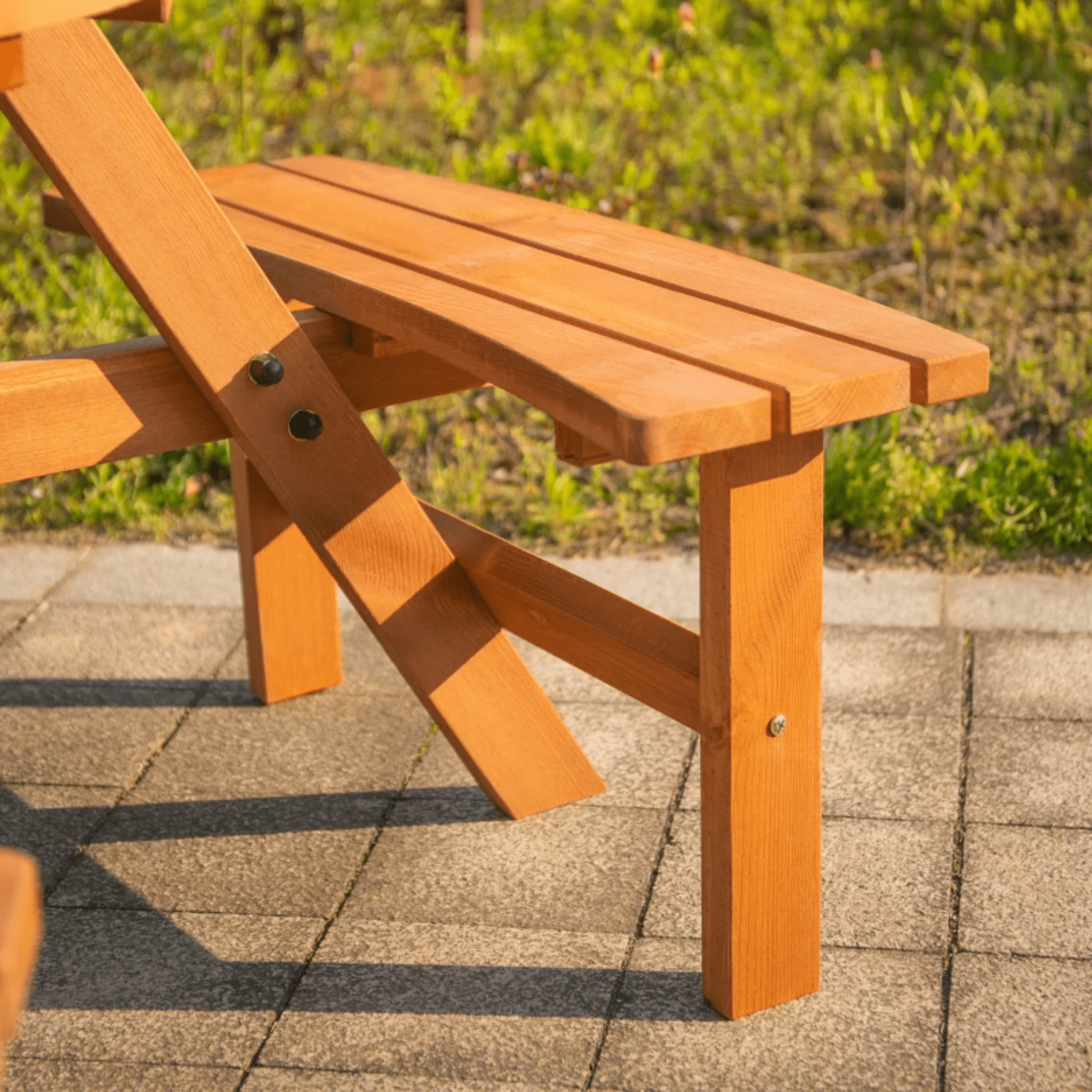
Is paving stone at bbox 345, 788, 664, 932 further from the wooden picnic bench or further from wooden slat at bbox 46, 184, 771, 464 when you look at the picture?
wooden slat at bbox 46, 184, 771, 464

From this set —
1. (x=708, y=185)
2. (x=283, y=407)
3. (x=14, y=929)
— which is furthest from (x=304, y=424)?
(x=708, y=185)

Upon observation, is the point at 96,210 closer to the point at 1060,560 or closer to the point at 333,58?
the point at 1060,560

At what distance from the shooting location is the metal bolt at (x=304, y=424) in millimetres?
2518

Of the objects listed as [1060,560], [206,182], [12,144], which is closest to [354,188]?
[206,182]

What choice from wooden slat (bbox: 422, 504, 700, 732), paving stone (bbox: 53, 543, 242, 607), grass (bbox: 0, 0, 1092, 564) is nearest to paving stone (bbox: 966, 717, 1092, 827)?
wooden slat (bbox: 422, 504, 700, 732)

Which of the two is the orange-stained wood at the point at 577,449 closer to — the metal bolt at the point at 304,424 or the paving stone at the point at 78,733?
the metal bolt at the point at 304,424

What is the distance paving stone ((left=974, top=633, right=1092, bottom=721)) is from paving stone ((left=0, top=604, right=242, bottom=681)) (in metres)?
1.63

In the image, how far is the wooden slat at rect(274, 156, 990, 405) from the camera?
2.01 metres

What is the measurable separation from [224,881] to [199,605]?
120cm

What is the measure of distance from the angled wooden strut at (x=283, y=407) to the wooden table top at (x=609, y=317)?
0.17m

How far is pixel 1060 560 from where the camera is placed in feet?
12.7

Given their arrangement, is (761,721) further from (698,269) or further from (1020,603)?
(1020,603)

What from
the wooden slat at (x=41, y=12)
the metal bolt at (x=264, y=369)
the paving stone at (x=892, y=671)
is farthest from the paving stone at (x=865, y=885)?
the wooden slat at (x=41, y=12)

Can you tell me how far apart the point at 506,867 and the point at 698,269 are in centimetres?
104
